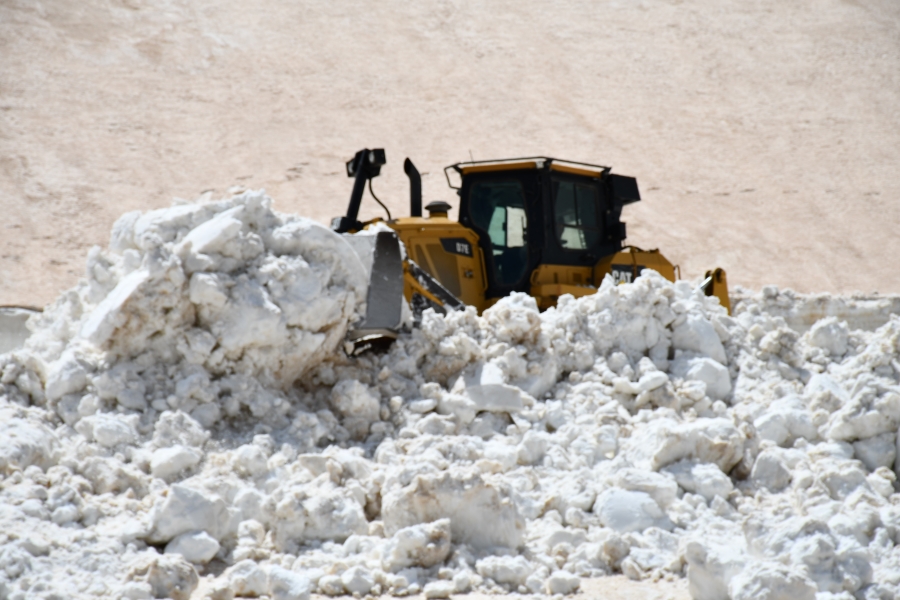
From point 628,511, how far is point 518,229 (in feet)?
13.8

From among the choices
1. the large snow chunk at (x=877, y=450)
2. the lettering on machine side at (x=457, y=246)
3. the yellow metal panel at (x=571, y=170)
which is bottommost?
the large snow chunk at (x=877, y=450)

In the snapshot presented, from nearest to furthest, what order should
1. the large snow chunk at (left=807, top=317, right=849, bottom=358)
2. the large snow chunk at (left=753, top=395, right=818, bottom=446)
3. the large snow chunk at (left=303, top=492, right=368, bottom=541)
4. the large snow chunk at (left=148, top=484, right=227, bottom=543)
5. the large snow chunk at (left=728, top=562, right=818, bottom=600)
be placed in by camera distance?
the large snow chunk at (left=728, top=562, right=818, bottom=600) → the large snow chunk at (left=148, top=484, right=227, bottom=543) → the large snow chunk at (left=303, top=492, right=368, bottom=541) → the large snow chunk at (left=753, top=395, right=818, bottom=446) → the large snow chunk at (left=807, top=317, right=849, bottom=358)

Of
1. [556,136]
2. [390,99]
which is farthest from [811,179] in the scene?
[390,99]

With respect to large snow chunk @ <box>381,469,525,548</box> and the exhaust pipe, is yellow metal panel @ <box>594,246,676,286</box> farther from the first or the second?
large snow chunk @ <box>381,469,525,548</box>

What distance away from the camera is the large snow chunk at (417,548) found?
389 centimetres

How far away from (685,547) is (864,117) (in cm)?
3132

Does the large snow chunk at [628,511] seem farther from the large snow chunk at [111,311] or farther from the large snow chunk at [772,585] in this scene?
the large snow chunk at [111,311]

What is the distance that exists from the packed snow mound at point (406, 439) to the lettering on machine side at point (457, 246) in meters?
1.76

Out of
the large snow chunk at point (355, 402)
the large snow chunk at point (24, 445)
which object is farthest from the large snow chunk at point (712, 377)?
the large snow chunk at point (24, 445)

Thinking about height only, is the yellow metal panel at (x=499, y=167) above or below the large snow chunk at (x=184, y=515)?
above

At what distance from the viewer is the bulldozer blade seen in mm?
5914

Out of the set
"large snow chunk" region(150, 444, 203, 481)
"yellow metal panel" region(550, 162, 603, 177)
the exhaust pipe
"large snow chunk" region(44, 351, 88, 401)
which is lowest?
"large snow chunk" region(150, 444, 203, 481)

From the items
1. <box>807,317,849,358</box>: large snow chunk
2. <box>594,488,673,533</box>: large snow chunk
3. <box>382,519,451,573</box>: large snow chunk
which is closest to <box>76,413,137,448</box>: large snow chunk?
<box>382,519,451,573</box>: large snow chunk

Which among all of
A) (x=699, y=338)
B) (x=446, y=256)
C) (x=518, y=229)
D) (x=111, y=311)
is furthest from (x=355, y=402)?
(x=518, y=229)
